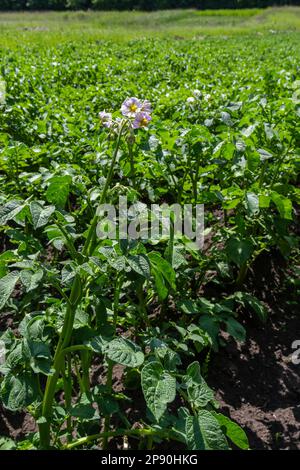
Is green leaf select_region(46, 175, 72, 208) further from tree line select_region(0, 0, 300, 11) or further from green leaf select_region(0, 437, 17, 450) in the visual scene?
tree line select_region(0, 0, 300, 11)

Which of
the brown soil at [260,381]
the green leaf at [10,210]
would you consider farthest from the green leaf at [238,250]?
the green leaf at [10,210]

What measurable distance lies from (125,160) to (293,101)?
873 millimetres

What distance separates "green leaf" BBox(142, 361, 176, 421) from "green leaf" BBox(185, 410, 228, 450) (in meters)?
0.07

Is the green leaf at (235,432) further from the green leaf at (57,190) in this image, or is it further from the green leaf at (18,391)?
the green leaf at (57,190)

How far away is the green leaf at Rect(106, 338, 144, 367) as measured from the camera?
4.19ft

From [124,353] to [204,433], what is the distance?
0.27 m

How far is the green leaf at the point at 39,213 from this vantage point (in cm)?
146

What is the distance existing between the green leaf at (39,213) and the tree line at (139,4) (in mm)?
48105

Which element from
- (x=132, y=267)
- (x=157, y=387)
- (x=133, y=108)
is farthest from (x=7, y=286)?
(x=133, y=108)

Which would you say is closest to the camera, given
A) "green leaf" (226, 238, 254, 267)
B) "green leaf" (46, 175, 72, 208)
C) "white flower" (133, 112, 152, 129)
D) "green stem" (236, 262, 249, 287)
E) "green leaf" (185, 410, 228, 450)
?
"green leaf" (185, 410, 228, 450)

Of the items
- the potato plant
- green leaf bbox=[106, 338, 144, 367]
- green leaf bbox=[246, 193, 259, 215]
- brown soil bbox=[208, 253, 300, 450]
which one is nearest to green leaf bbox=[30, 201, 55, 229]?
the potato plant

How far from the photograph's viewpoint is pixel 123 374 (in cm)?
207
